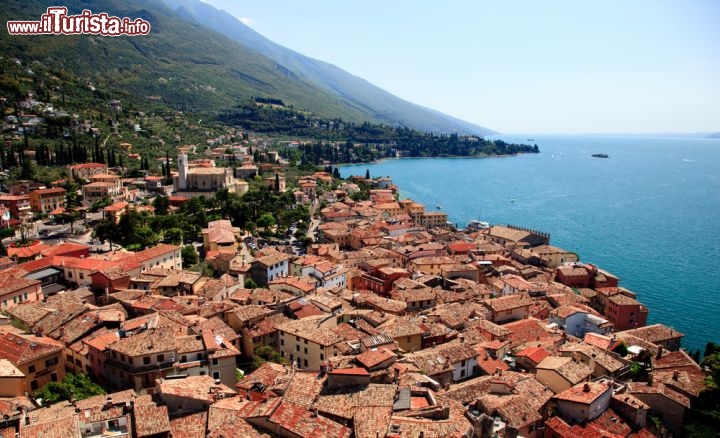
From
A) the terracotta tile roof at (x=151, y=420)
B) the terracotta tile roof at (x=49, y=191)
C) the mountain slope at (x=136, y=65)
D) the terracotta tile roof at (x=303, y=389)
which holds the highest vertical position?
the mountain slope at (x=136, y=65)

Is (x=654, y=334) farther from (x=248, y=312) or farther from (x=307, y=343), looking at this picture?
(x=248, y=312)

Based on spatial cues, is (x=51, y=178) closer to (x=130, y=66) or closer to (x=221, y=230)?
(x=221, y=230)

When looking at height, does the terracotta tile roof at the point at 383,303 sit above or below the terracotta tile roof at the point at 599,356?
below

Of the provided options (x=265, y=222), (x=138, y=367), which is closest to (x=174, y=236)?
(x=265, y=222)

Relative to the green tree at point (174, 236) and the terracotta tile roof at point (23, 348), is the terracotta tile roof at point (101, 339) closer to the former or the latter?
the terracotta tile roof at point (23, 348)

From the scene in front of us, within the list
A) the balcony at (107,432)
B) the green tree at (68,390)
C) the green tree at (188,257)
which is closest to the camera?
the balcony at (107,432)

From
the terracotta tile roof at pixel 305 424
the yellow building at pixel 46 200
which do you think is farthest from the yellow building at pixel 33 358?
the yellow building at pixel 46 200

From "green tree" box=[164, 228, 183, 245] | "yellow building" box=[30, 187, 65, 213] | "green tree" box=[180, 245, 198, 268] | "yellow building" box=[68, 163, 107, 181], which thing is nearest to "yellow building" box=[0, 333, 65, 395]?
"green tree" box=[180, 245, 198, 268]
